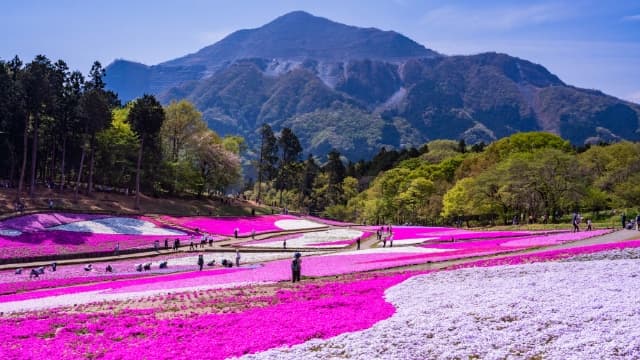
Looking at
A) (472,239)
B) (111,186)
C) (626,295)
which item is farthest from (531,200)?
(111,186)

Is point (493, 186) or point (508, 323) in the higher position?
point (493, 186)

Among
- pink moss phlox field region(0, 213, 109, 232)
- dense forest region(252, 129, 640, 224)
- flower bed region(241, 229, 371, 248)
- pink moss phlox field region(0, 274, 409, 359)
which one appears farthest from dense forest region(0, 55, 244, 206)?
pink moss phlox field region(0, 274, 409, 359)

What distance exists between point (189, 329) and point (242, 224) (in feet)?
180

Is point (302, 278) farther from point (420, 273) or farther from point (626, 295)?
point (626, 295)

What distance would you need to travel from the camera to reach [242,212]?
9256 cm

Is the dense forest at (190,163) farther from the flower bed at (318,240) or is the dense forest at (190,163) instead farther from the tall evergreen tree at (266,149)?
the flower bed at (318,240)

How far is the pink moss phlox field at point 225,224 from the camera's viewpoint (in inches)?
2683

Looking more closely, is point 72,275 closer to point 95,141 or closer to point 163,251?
point 163,251

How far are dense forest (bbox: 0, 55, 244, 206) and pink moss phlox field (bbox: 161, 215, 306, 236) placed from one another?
31.0 ft

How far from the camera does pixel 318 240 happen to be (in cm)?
6456

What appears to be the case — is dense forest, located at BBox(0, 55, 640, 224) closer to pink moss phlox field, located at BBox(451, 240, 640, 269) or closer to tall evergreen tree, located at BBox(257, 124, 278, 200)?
tall evergreen tree, located at BBox(257, 124, 278, 200)

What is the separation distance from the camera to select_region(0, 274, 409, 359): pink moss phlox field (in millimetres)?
16975

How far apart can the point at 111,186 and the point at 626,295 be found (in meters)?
93.9

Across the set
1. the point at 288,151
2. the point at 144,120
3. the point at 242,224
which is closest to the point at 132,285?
the point at 242,224
